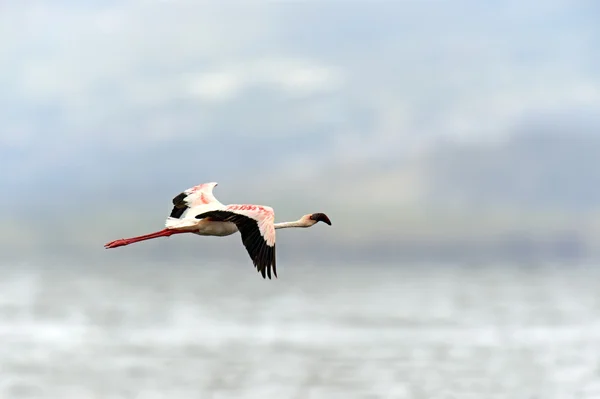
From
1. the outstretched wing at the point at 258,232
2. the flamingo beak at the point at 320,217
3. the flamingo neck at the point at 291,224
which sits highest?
the flamingo beak at the point at 320,217

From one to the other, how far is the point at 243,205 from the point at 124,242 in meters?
3.91

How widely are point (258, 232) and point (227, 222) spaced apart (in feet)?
8.23

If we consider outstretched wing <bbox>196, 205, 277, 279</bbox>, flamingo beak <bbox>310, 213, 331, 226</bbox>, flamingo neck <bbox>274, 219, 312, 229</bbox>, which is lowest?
outstretched wing <bbox>196, 205, 277, 279</bbox>

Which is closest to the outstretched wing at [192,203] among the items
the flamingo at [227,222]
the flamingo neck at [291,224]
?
the flamingo at [227,222]

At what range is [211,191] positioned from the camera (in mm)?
31562

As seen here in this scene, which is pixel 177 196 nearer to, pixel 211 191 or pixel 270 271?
pixel 211 191

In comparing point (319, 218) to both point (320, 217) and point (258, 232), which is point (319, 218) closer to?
point (320, 217)

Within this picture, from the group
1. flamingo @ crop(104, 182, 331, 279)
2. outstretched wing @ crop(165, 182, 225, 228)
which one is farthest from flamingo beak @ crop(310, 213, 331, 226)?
outstretched wing @ crop(165, 182, 225, 228)

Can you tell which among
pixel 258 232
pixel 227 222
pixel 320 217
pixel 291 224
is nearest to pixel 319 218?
pixel 320 217

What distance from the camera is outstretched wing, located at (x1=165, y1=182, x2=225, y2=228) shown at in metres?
29.6

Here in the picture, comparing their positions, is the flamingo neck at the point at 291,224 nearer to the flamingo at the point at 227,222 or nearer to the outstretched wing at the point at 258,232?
the flamingo at the point at 227,222

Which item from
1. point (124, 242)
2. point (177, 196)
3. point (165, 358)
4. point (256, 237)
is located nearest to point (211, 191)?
point (177, 196)

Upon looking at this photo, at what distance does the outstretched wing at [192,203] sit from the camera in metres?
29.6

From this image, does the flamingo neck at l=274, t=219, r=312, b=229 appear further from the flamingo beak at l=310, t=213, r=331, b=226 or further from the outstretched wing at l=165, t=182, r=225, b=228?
the outstretched wing at l=165, t=182, r=225, b=228
